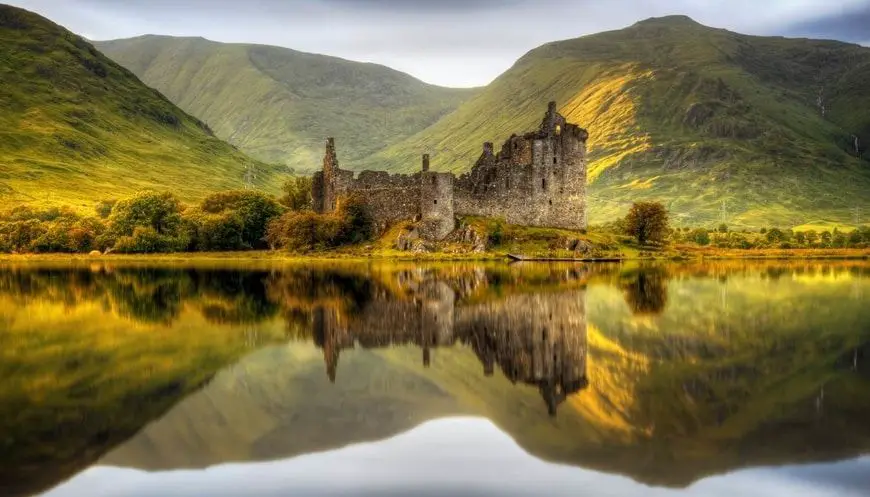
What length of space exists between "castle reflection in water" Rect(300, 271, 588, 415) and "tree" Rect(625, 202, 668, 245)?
143 ft

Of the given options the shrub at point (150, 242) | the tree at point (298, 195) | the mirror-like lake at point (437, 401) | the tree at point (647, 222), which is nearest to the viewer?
the mirror-like lake at point (437, 401)

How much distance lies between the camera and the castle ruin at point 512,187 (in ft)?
236

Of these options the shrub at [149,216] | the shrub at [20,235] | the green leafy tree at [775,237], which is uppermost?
the shrub at [149,216]

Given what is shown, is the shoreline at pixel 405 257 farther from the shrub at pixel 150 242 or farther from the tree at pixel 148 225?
the tree at pixel 148 225

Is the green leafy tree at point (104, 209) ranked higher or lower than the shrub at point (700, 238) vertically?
higher

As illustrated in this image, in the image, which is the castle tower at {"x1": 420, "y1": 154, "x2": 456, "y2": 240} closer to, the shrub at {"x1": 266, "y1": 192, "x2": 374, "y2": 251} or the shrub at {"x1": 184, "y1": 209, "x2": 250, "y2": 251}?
the shrub at {"x1": 266, "y1": 192, "x2": 374, "y2": 251}

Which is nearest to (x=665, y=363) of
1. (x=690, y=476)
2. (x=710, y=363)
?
(x=710, y=363)

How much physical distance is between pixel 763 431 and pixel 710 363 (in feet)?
17.8

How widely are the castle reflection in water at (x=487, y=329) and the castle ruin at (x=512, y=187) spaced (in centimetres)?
3618

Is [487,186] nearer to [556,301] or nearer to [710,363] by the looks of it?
[556,301]

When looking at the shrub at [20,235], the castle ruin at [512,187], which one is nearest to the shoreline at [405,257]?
the shrub at [20,235]

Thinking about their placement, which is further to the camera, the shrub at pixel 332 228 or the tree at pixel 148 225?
the tree at pixel 148 225

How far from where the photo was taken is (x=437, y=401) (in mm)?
14227

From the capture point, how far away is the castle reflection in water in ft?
54.5
